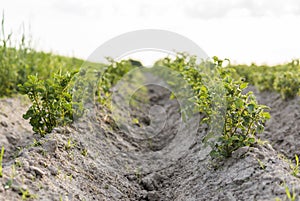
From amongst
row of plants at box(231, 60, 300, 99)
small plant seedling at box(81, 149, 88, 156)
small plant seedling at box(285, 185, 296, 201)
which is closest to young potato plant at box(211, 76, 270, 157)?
small plant seedling at box(285, 185, 296, 201)

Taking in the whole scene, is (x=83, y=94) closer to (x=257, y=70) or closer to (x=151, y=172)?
(x=151, y=172)

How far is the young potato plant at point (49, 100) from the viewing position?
3.62 metres

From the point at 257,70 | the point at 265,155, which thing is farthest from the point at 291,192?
the point at 257,70

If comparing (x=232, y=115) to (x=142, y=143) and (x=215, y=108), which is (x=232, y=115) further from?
(x=142, y=143)

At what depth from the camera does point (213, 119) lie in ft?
11.4

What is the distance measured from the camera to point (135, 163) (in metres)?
4.27

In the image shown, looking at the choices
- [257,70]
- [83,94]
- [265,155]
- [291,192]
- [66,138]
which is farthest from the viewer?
[257,70]

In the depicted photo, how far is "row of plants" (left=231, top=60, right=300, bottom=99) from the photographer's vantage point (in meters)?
5.93

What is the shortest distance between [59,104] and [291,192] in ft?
7.01

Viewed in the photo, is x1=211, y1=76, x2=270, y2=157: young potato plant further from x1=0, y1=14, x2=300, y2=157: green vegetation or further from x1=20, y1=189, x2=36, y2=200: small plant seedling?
x1=20, y1=189, x2=36, y2=200: small plant seedling

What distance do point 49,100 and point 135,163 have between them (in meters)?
1.12

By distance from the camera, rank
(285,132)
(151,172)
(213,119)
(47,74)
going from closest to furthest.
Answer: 1. (213,119)
2. (151,172)
3. (285,132)
4. (47,74)

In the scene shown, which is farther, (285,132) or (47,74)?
Answer: (47,74)

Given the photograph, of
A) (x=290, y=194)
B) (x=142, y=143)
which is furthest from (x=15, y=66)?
(x=290, y=194)
